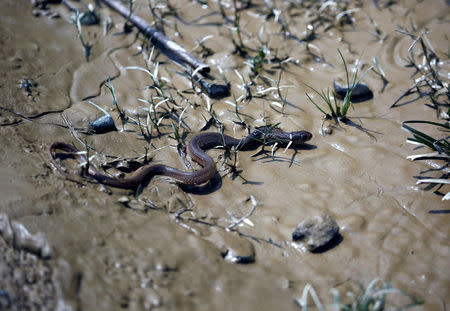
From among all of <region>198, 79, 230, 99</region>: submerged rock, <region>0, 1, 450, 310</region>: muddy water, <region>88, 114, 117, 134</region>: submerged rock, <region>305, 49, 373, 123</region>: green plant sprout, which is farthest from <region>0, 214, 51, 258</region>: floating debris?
<region>305, 49, 373, 123</region>: green plant sprout

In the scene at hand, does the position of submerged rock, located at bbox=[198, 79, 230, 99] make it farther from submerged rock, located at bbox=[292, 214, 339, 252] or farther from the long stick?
submerged rock, located at bbox=[292, 214, 339, 252]

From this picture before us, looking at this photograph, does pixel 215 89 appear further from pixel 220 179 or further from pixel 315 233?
pixel 315 233

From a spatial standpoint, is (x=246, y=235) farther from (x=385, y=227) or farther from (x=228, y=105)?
(x=228, y=105)

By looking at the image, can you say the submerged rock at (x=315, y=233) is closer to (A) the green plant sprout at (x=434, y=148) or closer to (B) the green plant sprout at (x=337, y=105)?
(A) the green plant sprout at (x=434, y=148)

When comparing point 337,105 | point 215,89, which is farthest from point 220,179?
point 337,105

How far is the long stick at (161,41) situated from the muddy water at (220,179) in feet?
0.84

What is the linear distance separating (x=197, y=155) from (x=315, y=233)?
204 centimetres

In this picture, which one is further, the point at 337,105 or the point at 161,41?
the point at 161,41

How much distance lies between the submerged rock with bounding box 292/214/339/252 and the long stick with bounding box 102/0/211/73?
11.0 feet

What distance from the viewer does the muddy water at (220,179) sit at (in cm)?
352

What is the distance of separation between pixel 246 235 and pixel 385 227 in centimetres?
177

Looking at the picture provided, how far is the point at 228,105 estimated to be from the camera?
5.94 metres

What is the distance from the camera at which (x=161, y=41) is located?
6.61 meters

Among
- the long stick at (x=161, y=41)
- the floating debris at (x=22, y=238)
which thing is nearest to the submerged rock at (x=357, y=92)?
the long stick at (x=161, y=41)
